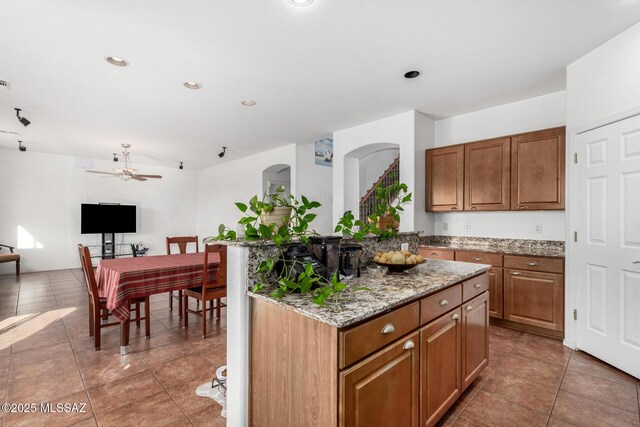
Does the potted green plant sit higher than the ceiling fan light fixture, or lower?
lower

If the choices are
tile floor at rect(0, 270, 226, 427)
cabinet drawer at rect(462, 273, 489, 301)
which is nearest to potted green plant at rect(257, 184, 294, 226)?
cabinet drawer at rect(462, 273, 489, 301)

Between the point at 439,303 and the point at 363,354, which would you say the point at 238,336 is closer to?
the point at 363,354

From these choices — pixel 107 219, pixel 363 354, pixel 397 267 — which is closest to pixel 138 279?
pixel 397 267

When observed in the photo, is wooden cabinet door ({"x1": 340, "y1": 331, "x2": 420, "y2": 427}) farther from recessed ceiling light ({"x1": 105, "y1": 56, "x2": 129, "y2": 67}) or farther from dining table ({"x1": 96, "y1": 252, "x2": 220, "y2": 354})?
recessed ceiling light ({"x1": 105, "y1": 56, "x2": 129, "y2": 67})

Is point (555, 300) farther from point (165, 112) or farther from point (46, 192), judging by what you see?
point (46, 192)

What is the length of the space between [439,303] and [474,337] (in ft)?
2.09

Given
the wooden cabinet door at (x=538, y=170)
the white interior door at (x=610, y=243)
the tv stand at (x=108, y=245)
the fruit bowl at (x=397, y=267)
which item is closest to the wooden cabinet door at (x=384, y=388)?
the fruit bowl at (x=397, y=267)

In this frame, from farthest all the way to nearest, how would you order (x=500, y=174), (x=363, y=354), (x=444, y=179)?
(x=444, y=179) < (x=500, y=174) < (x=363, y=354)

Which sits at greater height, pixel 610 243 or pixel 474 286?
pixel 610 243

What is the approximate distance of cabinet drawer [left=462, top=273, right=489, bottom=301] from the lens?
1965mm

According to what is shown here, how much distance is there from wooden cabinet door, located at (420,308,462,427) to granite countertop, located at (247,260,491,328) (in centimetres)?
20

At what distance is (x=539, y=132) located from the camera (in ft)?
10.9

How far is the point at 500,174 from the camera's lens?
364 cm

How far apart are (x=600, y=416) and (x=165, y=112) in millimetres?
5146
